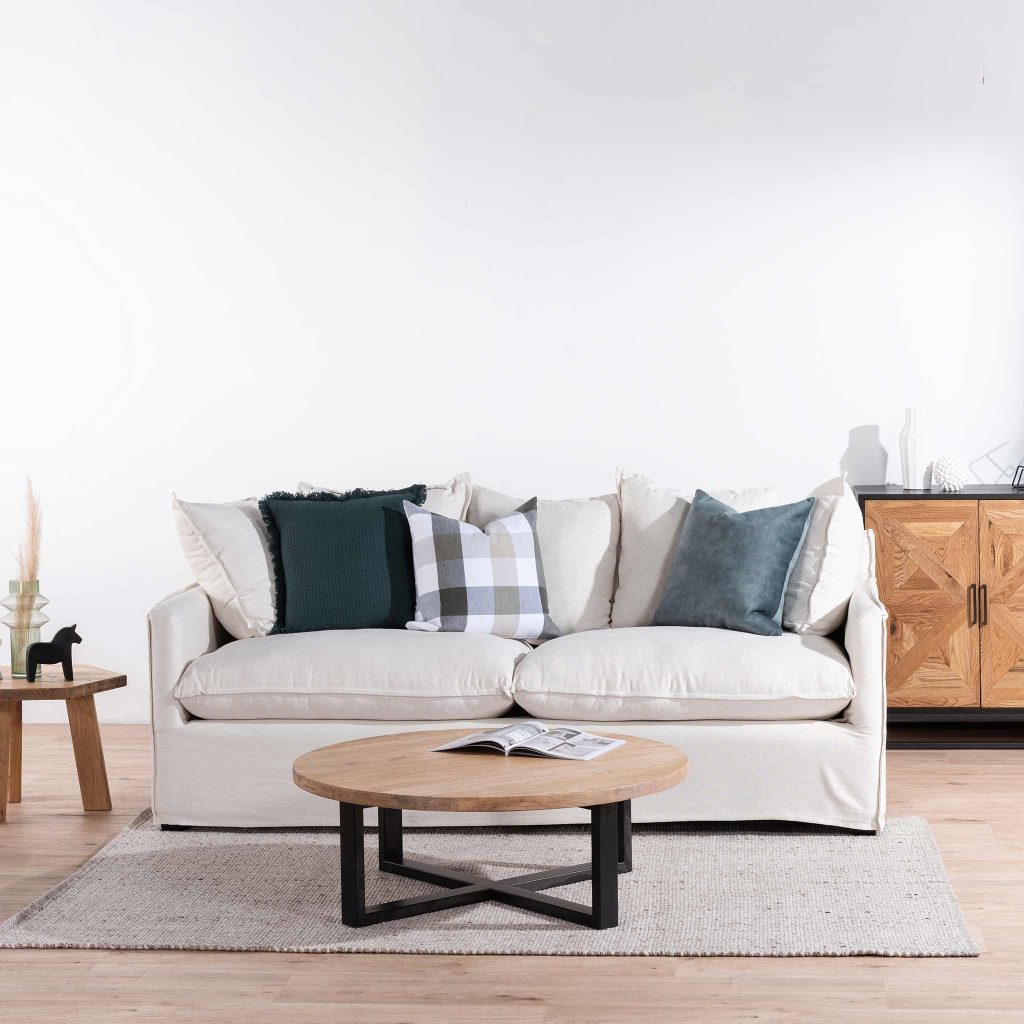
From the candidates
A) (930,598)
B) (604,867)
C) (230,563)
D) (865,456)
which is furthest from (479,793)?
(865,456)

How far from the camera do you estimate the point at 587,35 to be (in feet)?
15.3

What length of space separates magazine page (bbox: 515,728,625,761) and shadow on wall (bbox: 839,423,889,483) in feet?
7.07

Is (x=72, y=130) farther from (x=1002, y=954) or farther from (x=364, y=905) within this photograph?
(x=1002, y=954)

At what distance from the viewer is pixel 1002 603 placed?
4.21 m

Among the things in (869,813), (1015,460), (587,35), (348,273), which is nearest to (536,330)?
(348,273)

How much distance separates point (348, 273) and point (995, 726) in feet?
9.79

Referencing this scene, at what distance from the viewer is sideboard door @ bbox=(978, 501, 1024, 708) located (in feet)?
13.8

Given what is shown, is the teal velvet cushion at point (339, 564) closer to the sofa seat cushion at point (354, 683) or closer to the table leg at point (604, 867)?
the sofa seat cushion at point (354, 683)

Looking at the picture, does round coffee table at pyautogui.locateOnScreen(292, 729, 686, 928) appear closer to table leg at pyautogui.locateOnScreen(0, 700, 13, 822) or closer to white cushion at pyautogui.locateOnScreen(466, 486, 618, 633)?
white cushion at pyautogui.locateOnScreen(466, 486, 618, 633)

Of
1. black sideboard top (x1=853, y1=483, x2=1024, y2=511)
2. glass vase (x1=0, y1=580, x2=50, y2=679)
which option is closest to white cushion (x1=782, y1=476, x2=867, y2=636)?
black sideboard top (x1=853, y1=483, x2=1024, y2=511)

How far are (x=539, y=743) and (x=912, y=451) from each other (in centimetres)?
227

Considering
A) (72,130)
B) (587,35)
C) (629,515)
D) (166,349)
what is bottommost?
(629,515)

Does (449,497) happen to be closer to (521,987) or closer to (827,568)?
(827,568)

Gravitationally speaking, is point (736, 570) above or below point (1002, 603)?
above
